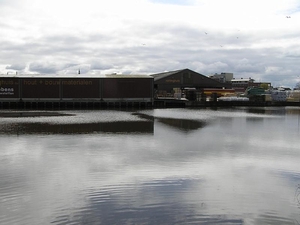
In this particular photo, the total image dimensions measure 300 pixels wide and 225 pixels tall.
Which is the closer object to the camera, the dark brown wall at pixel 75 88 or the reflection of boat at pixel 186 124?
the reflection of boat at pixel 186 124

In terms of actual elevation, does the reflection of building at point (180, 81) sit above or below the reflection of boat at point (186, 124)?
above

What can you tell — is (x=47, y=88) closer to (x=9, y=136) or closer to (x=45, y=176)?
(x=9, y=136)

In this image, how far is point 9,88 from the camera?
5750cm

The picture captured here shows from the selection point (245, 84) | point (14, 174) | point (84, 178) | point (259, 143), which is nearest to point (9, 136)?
point (14, 174)

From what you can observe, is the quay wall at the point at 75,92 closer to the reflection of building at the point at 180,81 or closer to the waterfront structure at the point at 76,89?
the waterfront structure at the point at 76,89

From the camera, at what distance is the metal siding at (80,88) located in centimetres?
5838

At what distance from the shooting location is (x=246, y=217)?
8617 millimetres

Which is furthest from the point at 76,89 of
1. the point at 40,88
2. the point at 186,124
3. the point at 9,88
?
the point at 186,124

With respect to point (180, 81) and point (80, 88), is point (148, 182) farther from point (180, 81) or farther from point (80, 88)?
point (180, 81)

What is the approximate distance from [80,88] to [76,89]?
2.26 ft

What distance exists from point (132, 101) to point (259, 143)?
3997 centimetres

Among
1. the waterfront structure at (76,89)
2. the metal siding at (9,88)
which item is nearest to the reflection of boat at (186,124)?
the waterfront structure at (76,89)

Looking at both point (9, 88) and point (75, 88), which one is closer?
point (9, 88)

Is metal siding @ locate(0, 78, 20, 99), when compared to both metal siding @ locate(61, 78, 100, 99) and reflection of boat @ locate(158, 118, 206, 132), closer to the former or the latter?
metal siding @ locate(61, 78, 100, 99)
